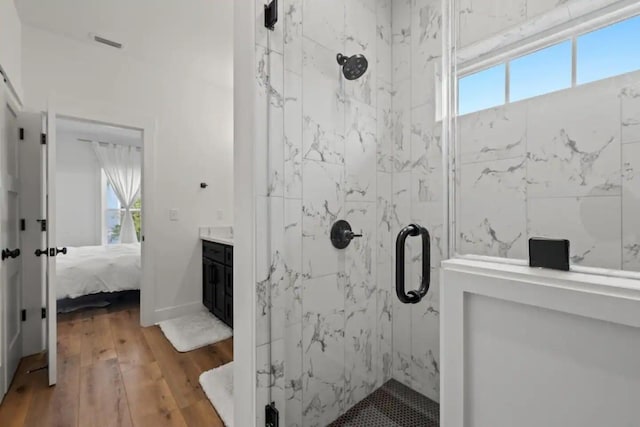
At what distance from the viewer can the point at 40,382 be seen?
197 cm

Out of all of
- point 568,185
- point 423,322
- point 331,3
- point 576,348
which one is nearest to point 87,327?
point 423,322

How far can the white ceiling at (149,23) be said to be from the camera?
7.40ft

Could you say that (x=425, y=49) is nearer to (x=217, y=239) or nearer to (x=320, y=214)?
(x=320, y=214)

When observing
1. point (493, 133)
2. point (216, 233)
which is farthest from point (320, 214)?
point (216, 233)

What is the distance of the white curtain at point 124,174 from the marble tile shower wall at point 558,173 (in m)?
6.78

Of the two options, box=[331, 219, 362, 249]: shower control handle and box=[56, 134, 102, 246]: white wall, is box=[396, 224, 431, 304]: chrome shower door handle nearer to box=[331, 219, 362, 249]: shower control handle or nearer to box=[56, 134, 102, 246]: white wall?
box=[331, 219, 362, 249]: shower control handle

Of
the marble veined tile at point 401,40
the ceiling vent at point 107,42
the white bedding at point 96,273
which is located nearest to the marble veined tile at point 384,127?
the marble veined tile at point 401,40

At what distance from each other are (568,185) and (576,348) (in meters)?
0.76

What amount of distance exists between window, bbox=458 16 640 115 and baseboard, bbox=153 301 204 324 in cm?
334

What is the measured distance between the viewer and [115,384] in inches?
76.8

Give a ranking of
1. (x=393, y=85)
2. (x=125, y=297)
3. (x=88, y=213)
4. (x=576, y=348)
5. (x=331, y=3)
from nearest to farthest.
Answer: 1. (x=576, y=348)
2. (x=331, y=3)
3. (x=393, y=85)
4. (x=125, y=297)
5. (x=88, y=213)

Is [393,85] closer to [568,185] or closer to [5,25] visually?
[568,185]


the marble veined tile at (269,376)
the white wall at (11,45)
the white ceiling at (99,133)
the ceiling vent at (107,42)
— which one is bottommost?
the marble veined tile at (269,376)

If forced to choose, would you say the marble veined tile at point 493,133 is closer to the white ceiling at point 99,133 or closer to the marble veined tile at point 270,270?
the marble veined tile at point 270,270
